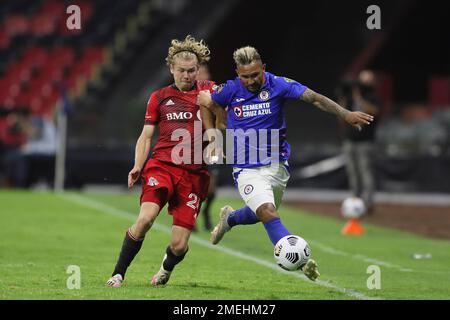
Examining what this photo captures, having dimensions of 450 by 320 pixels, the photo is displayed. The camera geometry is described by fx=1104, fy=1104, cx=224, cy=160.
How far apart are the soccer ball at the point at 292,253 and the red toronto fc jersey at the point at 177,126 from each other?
3.77ft

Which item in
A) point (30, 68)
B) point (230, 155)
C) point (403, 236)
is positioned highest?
point (30, 68)

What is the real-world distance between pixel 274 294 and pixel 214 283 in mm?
944

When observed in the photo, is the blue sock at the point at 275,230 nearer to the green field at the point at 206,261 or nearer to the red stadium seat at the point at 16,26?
the green field at the point at 206,261

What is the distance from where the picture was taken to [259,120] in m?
9.19

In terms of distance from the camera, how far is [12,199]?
68.5ft

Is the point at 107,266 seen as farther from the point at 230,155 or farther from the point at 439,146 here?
the point at 439,146

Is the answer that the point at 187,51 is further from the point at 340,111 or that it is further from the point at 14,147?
the point at 14,147

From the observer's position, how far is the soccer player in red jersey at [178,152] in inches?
361

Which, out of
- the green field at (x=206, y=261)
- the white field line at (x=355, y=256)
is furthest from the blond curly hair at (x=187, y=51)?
the white field line at (x=355, y=256)

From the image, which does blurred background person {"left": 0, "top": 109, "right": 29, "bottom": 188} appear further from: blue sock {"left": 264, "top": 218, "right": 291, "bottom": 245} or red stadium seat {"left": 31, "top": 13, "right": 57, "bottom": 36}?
blue sock {"left": 264, "top": 218, "right": 291, "bottom": 245}

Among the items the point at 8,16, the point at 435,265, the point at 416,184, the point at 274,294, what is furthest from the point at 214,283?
the point at 8,16

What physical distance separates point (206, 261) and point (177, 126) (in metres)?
2.62

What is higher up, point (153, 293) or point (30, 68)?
point (30, 68)

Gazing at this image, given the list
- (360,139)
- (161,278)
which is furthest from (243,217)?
(360,139)
